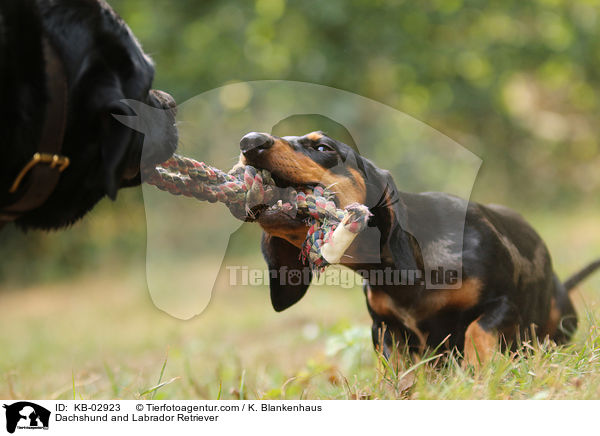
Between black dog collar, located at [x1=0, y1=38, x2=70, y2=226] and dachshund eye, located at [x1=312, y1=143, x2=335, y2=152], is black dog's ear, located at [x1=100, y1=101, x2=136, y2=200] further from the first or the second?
dachshund eye, located at [x1=312, y1=143, x2=335, y2=152]

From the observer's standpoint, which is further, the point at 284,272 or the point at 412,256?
the point at 284,272

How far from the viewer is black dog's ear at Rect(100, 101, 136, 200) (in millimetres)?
2146

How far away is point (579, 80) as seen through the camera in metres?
10.5

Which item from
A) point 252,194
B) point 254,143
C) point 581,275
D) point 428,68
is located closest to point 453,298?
point 252,194

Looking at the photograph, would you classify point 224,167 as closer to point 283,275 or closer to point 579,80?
point 283,275

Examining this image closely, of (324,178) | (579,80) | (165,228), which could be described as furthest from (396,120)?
(579,80)

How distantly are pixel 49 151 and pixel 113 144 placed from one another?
0.22 meters

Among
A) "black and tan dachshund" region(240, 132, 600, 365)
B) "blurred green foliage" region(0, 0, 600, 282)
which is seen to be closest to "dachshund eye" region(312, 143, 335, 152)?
"black and tan dachshund" region(240, 132, 600, 365)

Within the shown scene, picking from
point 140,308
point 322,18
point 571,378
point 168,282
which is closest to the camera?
point 571,378

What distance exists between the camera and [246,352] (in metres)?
4.91

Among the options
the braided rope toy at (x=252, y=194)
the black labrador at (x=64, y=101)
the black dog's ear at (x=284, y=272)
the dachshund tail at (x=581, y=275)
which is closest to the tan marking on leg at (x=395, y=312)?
the black dog's ear at (x=284, y=272)

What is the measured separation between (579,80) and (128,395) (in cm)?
996
